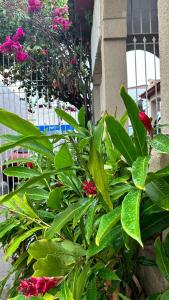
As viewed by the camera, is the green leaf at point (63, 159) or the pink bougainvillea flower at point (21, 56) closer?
the green leaf at point (63, 159)

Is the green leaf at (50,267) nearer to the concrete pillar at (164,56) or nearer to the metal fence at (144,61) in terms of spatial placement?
the concrete pillar at (164,56)

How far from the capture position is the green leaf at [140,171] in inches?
52.0

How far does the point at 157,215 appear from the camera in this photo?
65.3 inches

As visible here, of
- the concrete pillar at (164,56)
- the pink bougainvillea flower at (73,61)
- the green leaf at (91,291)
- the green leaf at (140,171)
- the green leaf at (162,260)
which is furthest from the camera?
the pink bougainvillea flower at (73,61)

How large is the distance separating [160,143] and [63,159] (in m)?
0.40

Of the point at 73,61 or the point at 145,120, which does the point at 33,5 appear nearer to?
the point at 73,61

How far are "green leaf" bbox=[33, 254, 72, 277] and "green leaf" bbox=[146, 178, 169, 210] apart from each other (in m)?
0.45

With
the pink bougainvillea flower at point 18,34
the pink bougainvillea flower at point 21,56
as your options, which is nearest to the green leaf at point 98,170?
the pink bougainvillea flower at point 21,56

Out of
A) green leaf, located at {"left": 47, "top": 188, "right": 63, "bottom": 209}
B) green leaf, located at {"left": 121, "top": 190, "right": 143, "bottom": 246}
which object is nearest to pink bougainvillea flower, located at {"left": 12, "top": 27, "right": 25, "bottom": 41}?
green leaf, located at {"left": 47, "top": 188, "right": 63, "bottom": 209}

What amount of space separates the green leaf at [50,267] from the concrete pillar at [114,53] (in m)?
3.77

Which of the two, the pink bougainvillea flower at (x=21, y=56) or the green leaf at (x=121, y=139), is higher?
the pink bougainvillea flower at (x=21, y=56)

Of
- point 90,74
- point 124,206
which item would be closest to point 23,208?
point 124,206

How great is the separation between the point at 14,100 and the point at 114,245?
786cm

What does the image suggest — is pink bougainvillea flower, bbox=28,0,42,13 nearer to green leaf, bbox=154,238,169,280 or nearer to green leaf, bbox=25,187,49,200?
green leaf, bbox=25,187,49,200
